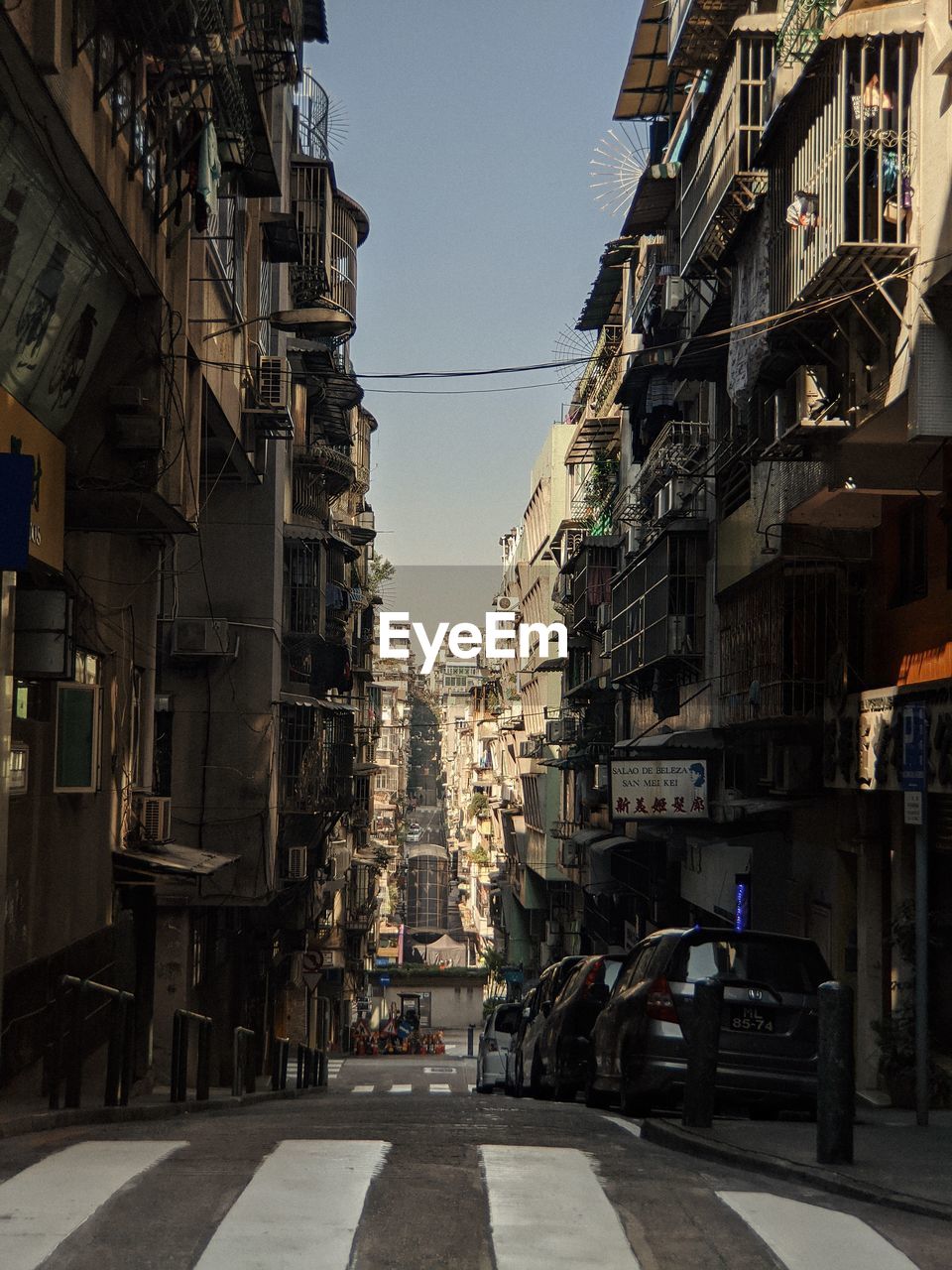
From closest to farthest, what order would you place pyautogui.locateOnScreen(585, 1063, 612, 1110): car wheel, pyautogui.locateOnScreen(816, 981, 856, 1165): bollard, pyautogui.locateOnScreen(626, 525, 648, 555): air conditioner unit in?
pyautogui.locateOnScreen(816, 981, 856, 1165): bollard < pyautogui.locateOnScreen(585, 1063, 612, 1110): car wheel < pyautogui.locateOnScreen(626, 525, 648, 555): air conditioner unit

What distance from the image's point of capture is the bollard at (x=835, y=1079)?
7871 millimetres

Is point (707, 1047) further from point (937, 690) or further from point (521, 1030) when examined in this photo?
point (521, 1030)

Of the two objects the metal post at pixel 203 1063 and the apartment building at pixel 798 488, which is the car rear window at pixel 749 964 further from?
the metal post at pixel 203 1063

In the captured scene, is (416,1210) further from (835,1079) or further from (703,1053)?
(703,1053)

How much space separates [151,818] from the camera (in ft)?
63.8

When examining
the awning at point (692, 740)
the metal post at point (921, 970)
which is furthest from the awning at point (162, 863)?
the metal post at point (921, 970)

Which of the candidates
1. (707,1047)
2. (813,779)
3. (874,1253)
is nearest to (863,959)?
(813,779)

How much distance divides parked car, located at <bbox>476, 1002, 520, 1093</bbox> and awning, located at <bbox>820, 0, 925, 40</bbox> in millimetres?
17148

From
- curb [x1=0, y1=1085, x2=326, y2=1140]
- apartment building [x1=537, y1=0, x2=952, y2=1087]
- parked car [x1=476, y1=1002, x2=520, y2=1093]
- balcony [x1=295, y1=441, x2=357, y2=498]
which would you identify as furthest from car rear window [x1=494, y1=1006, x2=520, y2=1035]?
balcony [x1=295, y1=441, x2=357, y2=498]

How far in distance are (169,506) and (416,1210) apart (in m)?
9.76

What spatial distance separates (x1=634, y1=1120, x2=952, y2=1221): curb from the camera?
672cm

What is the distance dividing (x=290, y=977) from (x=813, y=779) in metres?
24.9

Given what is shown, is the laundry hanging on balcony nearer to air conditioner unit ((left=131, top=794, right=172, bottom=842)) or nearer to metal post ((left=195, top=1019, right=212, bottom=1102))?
air conditioner unit ((left=131, top=794, right=172, bottom=842))

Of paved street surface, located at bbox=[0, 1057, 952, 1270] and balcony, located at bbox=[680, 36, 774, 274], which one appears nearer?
paved street surface, located at bbox=[0, 1057, 952, 1270]
